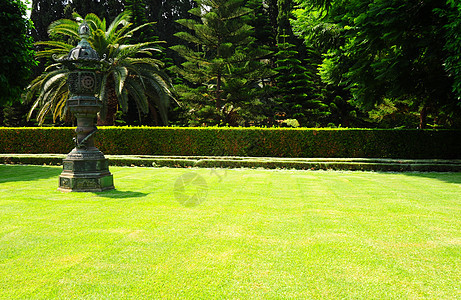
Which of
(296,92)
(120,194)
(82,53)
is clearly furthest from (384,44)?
(296,92)

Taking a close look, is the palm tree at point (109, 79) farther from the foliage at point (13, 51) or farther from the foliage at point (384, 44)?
the foliage at point (384, 44)

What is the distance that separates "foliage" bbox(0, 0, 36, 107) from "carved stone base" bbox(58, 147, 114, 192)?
17.1 feet

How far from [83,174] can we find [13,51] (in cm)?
643

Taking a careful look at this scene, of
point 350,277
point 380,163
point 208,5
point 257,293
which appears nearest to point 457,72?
point 380,163

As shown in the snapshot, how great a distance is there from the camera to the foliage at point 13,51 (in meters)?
9.30

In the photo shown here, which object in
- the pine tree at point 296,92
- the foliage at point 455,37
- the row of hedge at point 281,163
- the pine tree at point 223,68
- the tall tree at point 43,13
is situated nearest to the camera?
the foliage at point 455,37

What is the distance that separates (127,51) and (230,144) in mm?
8959

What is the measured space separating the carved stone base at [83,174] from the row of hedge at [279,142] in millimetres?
7712

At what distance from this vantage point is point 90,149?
6195 millimetres

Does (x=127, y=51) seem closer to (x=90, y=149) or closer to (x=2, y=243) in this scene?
(x=90, y=149)

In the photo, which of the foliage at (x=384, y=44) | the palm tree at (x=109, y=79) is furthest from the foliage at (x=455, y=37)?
the palm tree at (x=109, y=79)

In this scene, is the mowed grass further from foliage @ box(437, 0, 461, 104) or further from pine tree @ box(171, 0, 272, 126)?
pine tree @ box(171, 0, 272, 126)

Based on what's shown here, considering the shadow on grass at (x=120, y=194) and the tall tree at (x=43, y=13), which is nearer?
the shadow on grass at (x=120, y=194)

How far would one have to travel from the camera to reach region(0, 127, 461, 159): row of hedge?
13078mm
